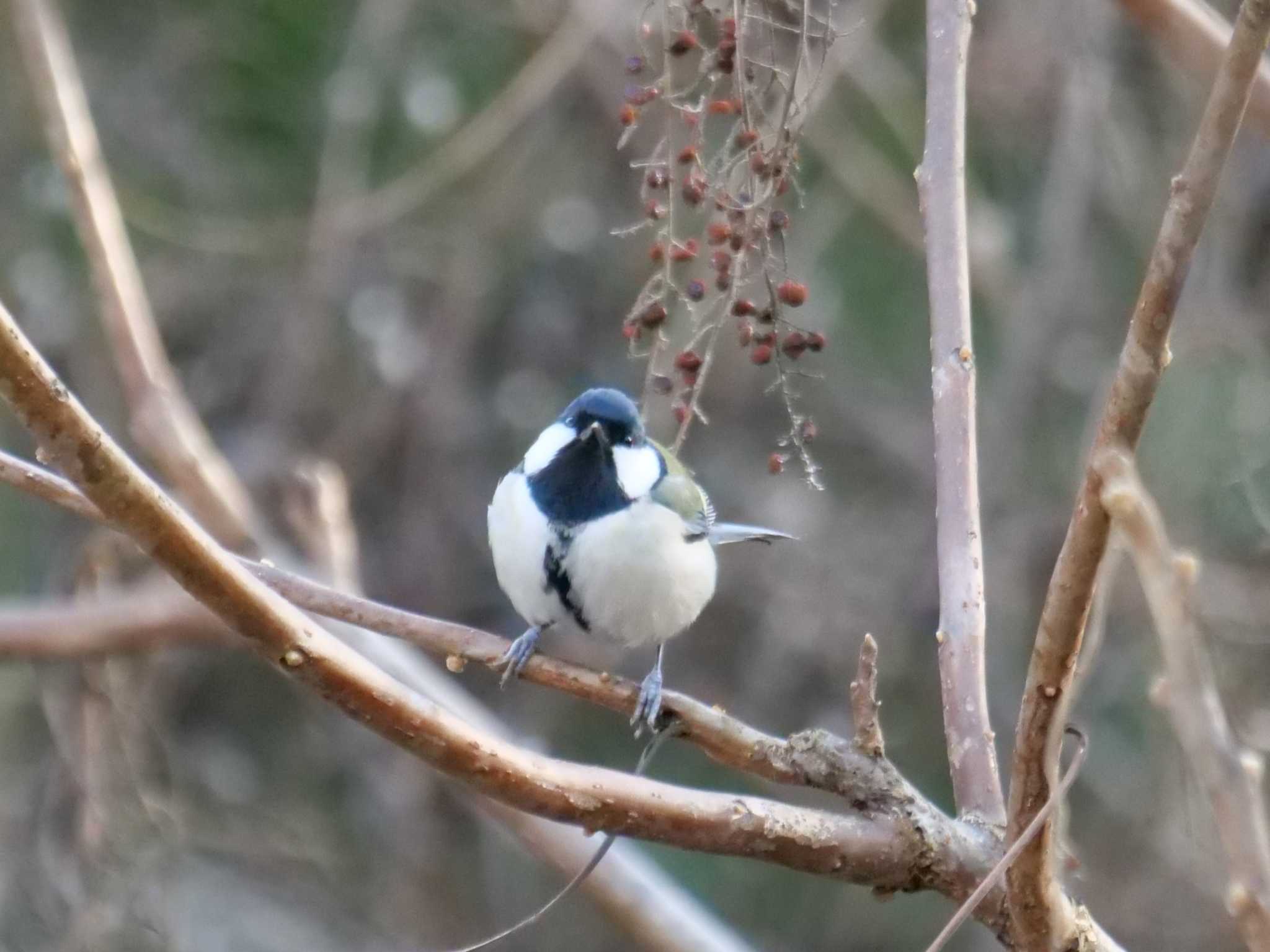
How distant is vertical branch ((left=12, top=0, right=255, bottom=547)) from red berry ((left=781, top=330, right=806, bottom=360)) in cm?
162

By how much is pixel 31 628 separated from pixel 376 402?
1531 mm

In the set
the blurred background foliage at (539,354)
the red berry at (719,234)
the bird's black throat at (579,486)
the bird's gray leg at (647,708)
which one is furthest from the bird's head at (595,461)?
the blurred background foliage at (539,354)

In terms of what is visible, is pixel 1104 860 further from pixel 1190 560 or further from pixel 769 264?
pixel 1190 560

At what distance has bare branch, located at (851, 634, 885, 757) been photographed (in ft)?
4.85

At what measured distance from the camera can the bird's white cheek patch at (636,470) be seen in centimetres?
238

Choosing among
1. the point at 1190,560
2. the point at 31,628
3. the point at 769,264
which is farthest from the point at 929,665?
the point at 1190,560

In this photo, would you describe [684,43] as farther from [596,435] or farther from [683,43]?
[596,435]

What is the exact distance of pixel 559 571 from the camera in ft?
7.45

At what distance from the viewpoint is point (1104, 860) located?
157 inches

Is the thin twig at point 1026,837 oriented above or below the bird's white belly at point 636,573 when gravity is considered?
below

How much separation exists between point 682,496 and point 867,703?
0.96 m

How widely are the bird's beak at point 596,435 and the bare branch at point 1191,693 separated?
5.51 feet

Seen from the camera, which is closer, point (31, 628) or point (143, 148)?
point (31, 628)

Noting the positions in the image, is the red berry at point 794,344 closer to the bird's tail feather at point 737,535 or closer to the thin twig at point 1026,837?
the thin twig at point 1026,837
